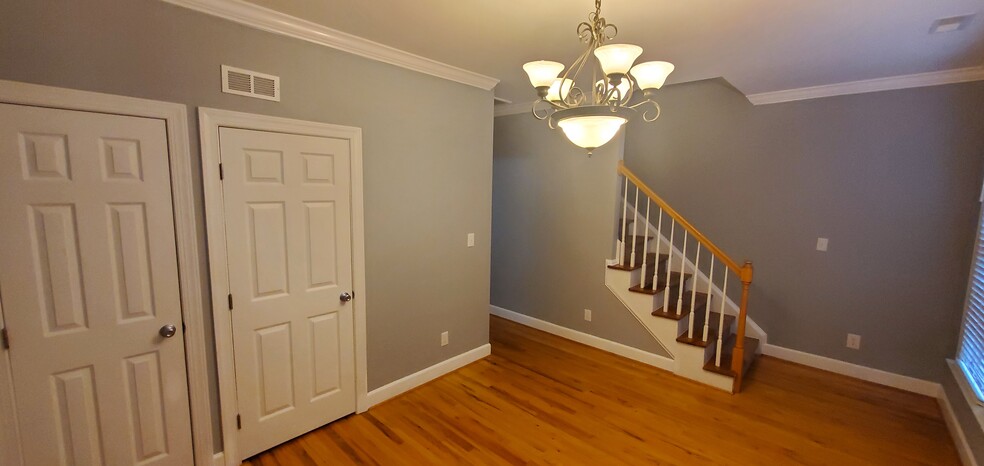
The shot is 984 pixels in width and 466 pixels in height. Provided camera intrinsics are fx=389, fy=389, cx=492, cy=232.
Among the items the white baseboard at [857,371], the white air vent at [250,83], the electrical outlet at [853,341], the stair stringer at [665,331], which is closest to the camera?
the white air vent at [250,83]

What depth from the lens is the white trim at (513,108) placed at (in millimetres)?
4215

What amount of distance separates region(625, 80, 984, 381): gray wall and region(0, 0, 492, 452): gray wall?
7.53 feet

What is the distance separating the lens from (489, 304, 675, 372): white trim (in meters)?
3.53

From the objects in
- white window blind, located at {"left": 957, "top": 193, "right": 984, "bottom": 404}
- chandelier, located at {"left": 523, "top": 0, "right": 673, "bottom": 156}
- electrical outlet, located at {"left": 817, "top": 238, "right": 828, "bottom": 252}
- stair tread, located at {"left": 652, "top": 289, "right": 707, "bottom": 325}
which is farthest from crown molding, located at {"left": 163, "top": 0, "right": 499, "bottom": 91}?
white window blind, located at {"left": 957, "top": 193, "right": 984, "bottom": 404}

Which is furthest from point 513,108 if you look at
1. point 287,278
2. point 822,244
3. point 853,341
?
point 853,341

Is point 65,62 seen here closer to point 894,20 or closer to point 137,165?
point 137,165

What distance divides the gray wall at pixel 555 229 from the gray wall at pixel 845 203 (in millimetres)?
1022

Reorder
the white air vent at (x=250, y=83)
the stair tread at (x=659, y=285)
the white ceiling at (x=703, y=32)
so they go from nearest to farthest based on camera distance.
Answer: the white ceiling at (x=703, y=32) → the white air vent at (x=250, y=83) → the stair tread at (x=659, y=285)

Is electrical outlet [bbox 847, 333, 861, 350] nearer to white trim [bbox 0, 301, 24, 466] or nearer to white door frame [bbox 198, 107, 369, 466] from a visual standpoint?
white door frame [bbox 198, 107, 369, 466]

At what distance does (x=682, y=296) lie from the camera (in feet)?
12.1

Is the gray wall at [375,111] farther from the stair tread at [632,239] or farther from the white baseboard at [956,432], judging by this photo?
the white baseboard at [956,432]

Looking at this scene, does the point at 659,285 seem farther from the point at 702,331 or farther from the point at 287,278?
the point at 287,278

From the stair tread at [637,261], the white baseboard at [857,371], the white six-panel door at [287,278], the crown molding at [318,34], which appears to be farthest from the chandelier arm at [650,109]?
the white baseboard at [857,371]

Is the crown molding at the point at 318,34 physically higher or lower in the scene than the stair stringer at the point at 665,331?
higher
